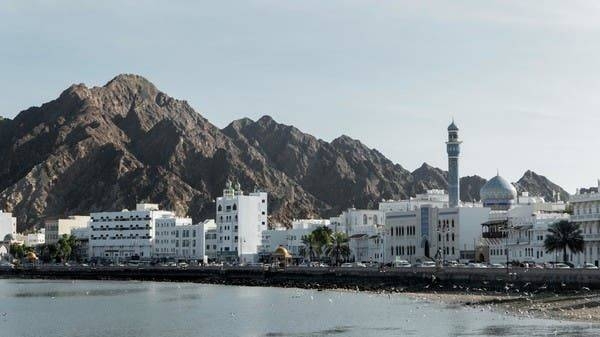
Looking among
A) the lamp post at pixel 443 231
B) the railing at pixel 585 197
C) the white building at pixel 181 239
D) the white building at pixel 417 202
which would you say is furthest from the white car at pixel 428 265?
the white building at pixel 181 239

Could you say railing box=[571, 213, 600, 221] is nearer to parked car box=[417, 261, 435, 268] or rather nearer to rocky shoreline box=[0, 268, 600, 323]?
parked car box=[417, 261, 435, 268]

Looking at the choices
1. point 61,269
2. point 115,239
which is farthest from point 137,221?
point 61,269

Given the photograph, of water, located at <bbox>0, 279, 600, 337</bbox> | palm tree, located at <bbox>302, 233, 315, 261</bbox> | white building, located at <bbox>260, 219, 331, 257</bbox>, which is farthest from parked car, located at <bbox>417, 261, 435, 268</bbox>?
white building, located at <bbox>260, 219, 331, 257</bbox>

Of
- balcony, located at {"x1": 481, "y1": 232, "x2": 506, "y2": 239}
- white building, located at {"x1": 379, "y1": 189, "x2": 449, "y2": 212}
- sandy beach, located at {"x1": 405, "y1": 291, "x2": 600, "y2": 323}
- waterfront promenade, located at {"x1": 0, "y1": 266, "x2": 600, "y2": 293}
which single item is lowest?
sandy beach, located at {"x1": 405, "y1": 291, "x2": 600, "y2": 323}

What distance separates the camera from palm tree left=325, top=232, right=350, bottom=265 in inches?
6147

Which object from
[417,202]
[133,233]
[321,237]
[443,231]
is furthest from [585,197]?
[133,233]

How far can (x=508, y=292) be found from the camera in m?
92.8

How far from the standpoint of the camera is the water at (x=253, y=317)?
66750mm

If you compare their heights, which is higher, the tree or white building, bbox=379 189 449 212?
white building, bbox=379 189 449 212

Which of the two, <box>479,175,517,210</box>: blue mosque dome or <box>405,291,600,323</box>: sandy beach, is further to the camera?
<box>479,175,517,210</box>: blue mosque dome

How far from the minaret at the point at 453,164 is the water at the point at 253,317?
46.7 m

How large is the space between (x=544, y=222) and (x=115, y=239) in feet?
322

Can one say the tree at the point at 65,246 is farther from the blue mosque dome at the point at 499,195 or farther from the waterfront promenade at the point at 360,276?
the blue mosque dome at the point at 499,195

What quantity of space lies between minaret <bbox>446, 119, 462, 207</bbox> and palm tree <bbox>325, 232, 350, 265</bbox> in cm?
1669
